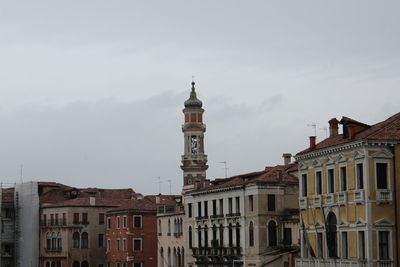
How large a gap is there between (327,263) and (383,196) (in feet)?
19.7

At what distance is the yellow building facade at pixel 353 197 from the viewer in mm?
46188

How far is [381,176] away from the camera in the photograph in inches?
1836

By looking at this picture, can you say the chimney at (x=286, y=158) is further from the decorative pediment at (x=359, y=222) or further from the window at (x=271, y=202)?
the decorative pediment at (x=359, y=222)

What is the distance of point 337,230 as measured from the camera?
1939 inches

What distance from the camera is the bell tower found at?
103250 mm

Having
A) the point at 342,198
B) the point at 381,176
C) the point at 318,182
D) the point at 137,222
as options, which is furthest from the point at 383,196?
the point at 137,222

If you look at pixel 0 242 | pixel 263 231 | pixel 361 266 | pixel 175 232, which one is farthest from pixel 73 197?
pixel 361 266

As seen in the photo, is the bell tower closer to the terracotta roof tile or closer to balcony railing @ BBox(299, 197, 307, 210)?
balcony railing @ BBox(299, 197, 307, 210)

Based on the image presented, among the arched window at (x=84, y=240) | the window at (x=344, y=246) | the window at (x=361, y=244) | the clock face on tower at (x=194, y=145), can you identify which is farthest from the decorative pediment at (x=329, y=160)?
the clock face on tower at (x=194, y=145)

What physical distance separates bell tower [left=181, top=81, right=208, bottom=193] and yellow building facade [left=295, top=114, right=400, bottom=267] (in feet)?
165

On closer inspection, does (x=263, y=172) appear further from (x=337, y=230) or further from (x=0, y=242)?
Answer: (x=0, y=242)

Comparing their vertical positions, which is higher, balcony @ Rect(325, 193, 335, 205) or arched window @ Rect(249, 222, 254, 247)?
balcony @ Rect(325, 193, 335, 205)

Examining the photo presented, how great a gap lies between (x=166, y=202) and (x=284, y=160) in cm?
2433

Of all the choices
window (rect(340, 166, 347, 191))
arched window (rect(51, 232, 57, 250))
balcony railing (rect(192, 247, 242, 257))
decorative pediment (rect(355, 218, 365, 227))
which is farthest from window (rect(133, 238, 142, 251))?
decorative pediment (rect(355, 218, 365, 227))
